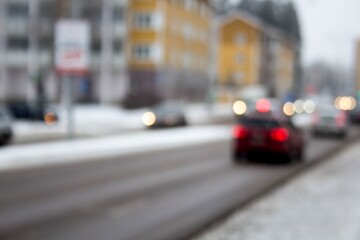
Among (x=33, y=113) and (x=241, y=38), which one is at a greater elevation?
(x=241, y=38)

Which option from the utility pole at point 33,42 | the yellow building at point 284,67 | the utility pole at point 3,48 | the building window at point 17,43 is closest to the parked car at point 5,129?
the utility pole at point 33,42

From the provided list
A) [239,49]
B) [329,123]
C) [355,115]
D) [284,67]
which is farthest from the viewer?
[284,67]

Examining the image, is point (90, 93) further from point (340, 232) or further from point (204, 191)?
point (340, 232)

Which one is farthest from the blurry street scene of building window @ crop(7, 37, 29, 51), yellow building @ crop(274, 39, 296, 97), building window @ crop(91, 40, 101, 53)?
yellow building @ crop(274, 39, 296, 97)

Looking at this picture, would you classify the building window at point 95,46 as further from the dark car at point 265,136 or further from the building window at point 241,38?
the dark car at point 265,136

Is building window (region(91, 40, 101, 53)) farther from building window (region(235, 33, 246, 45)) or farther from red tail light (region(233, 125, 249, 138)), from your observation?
red tail light (region(233, 125, 249, 138))

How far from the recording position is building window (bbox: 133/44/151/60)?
200 ft

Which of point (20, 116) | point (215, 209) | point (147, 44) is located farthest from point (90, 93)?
point (215, 209)

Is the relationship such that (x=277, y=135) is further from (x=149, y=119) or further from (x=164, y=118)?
(x=149, y=119)

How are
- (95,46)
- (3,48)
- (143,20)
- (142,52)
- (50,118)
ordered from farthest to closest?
(143,20), (142,52), (95,46), (3,48), (50,118)

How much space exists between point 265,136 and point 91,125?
66.4ft

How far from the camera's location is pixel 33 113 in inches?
1458

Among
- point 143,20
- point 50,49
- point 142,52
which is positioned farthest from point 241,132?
point 143,20

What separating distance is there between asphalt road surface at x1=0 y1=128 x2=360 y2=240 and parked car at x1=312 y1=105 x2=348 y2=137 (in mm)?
13398
